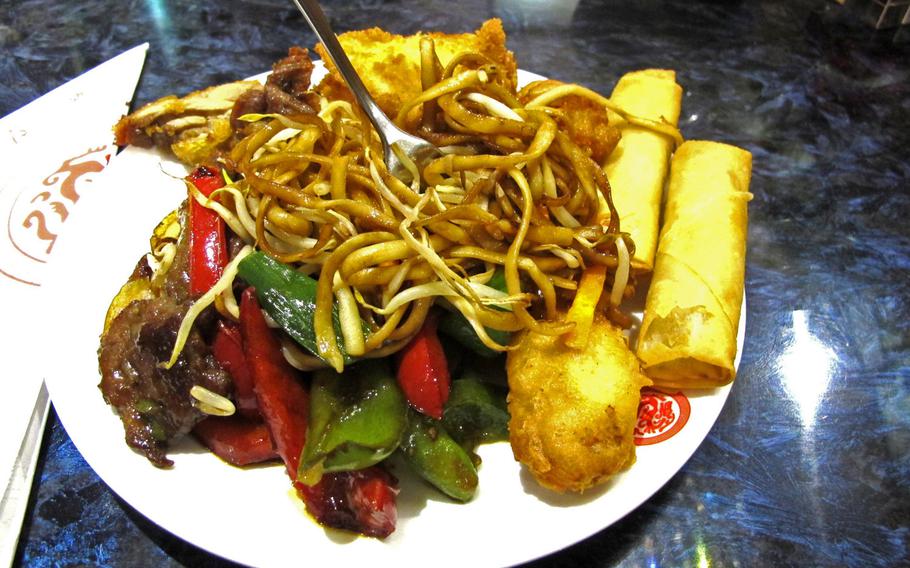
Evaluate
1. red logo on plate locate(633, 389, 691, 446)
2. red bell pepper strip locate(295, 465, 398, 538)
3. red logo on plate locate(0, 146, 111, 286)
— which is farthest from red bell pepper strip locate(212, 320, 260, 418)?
red logo on plate locate(633, 389, 691, 446)

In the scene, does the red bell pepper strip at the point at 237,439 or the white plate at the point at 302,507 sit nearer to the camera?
the white plate at the point at 302,507

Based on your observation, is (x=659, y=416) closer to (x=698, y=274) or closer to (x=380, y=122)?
(x=698, y=274)

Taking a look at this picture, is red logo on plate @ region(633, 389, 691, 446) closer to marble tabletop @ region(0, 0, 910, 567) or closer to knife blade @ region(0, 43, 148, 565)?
marble tabletop @ region(0, 0, 910, 567)

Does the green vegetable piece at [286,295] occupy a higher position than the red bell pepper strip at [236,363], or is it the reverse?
the green vegetable piece at [286,295]

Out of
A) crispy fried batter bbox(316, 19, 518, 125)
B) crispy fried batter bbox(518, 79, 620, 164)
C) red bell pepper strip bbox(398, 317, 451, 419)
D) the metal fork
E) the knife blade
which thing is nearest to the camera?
red bell pepper strip bbox(398, 317, 451, 419)

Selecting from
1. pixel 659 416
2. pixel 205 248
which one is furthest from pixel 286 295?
pixel 659 416

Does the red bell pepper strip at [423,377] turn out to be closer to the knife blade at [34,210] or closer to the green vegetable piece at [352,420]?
the green vegetable piece at [352,420]

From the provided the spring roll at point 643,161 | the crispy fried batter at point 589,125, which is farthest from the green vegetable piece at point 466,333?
the crispy fried batter at point 589,125
